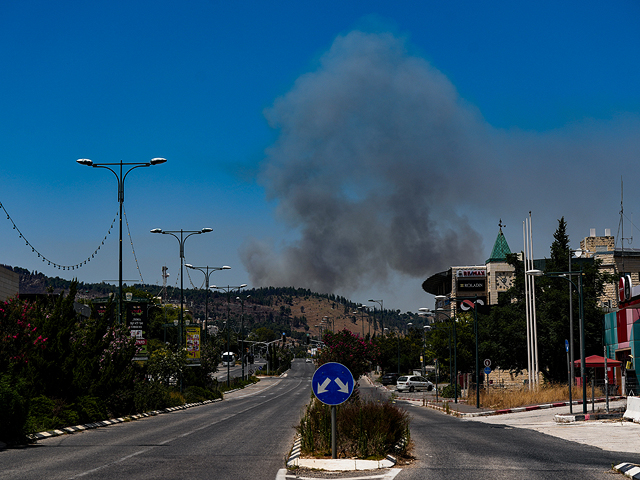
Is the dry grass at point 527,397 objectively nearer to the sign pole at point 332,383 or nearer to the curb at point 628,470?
the curb at point 628,470

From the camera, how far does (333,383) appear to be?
13.6m

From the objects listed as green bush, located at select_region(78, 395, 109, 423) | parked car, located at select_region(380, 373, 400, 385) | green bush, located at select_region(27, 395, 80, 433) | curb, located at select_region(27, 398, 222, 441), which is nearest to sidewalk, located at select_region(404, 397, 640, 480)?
curb, located at select_region(27, 398, 222, 441)

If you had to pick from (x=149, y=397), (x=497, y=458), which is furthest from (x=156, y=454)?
(x=149, y=397)

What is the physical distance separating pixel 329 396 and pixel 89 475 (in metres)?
4.72

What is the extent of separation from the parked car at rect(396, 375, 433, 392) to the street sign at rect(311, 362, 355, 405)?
2476 inches

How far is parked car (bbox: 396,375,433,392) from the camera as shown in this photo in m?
74.8

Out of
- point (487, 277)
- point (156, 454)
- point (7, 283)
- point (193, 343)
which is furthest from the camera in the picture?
point (487, 277)

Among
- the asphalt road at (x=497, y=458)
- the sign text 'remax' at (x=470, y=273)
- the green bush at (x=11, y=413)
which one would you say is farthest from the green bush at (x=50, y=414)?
the sign text 'remax' at (x=470, y=273)

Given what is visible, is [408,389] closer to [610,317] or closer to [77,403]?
[610,317]

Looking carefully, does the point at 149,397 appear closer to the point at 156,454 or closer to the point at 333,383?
the point at 156,454

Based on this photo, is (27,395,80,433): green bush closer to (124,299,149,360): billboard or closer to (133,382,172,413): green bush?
(133,382,172,413): green bush

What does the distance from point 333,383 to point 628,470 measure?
19.5 ft

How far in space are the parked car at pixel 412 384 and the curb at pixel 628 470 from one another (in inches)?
2431

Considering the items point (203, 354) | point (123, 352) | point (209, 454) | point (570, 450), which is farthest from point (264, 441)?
point (203, 354)
